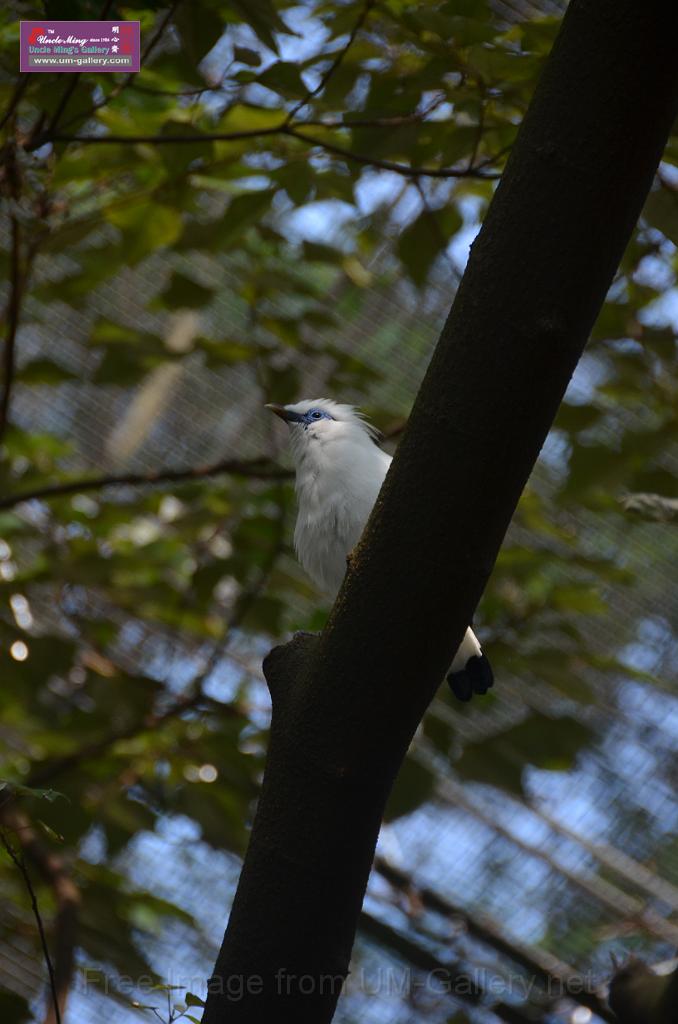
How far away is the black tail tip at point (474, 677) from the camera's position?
1.72 metres

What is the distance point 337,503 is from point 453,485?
0.87m

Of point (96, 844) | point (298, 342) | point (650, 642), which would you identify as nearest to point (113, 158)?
point (298, 342)

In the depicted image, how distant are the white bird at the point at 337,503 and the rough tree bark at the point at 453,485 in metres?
0.76

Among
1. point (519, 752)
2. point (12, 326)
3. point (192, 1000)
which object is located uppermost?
point (12, 326)

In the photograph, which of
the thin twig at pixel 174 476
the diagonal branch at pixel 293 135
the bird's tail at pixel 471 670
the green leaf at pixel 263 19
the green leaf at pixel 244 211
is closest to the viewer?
the green leaf at pixel 263 19

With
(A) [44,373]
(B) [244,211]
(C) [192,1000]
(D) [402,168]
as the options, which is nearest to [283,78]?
(D) [402,168]

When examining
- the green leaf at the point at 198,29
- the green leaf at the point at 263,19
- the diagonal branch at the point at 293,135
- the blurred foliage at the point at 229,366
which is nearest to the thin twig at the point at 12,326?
the blurred foliage at the point at 229,366

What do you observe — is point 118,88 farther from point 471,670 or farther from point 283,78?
point 471,670

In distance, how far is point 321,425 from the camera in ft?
6.36

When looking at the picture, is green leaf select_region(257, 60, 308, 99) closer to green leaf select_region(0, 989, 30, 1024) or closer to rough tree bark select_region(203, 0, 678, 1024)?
rough tree bark select_region(203, 0, 678, 1024)

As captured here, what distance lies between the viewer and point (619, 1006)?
4.10ft

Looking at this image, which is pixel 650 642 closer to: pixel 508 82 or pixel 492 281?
pixel 508 82

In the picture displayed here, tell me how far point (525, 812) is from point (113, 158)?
66.7 inches

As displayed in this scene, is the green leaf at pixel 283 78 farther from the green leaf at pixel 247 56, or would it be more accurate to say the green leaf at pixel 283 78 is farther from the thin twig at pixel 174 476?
the thin twig at pixel 174 476
